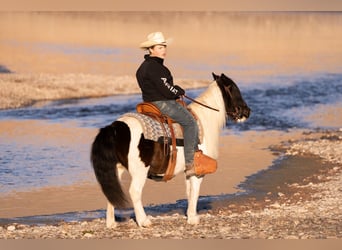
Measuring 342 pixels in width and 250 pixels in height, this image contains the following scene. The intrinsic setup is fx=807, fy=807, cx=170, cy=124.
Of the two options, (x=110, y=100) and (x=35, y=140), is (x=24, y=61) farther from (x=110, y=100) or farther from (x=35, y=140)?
(x=35, y=140)

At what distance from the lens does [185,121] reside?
10.2m

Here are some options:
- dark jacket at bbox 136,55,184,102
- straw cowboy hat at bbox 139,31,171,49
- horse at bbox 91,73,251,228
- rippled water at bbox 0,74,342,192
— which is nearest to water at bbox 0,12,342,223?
rippled water at bbox 0,74,342,192

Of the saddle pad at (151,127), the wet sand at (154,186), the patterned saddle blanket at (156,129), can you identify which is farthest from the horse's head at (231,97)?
the wet sand at (154,186)

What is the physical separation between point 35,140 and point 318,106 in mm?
10150

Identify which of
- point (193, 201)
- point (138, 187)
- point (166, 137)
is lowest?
point (193, 201)

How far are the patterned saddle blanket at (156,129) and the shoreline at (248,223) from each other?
1.11 meters

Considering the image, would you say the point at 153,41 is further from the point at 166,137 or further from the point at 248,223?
the point at 248,223

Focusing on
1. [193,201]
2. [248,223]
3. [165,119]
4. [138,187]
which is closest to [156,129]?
[165,119]

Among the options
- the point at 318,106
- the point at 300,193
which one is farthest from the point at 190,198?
the point at 318,106

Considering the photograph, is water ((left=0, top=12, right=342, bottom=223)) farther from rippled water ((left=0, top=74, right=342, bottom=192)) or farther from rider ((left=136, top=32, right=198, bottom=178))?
rider ((left=136, top=32, right=198, bottom=178))

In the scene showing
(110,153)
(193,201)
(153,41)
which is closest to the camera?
(110,153)

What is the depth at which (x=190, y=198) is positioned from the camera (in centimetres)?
1070

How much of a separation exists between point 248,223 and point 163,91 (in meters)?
2.02

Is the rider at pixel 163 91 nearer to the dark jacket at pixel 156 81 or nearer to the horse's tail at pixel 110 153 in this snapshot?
the dark jacket at pixel 156 81
